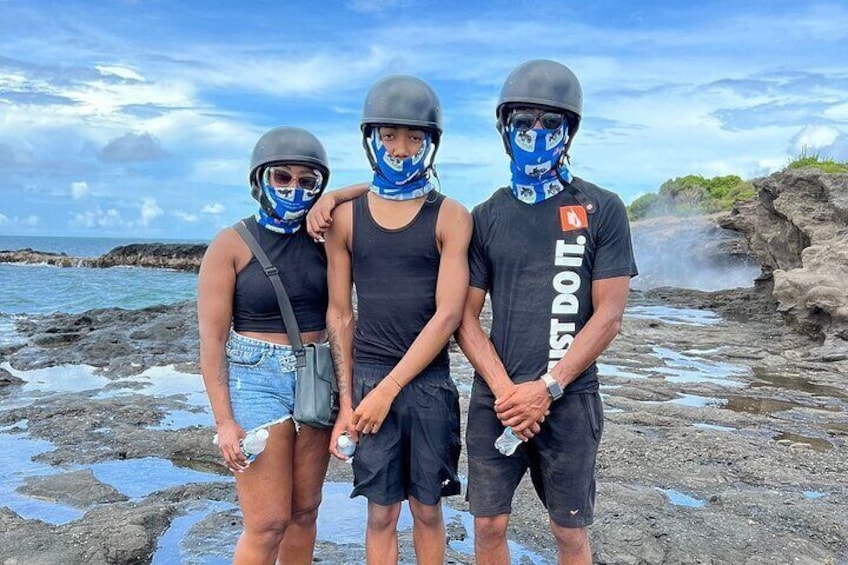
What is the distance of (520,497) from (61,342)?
12703mm

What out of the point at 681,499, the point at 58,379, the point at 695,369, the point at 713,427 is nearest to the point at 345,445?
the point at 681,499

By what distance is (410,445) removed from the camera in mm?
3619

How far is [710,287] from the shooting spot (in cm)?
2997

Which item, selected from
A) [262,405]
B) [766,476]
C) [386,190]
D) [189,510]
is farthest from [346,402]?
[766,476]

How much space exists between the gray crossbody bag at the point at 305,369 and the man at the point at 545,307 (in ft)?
2.32

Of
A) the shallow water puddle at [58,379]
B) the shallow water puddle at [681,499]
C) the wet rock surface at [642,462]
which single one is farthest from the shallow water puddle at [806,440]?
the shallow water puddle at [58,379]

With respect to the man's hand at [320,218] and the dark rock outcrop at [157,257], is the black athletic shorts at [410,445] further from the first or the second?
Result: the dark rock outcrop at [157,257]

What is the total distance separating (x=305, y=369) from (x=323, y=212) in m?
0.76

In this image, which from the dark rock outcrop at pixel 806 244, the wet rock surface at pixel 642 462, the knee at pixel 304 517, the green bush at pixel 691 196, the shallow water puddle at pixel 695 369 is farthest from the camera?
the green bush at pixel 691 196

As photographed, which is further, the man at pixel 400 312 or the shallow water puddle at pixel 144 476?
the shallow water puddle at pixel 144 476

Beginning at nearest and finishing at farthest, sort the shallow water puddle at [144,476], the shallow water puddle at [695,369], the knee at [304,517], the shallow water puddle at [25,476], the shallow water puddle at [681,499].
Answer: the knee at [304,517], the shallow water puddle at [25,476], the shallow water puddle at [681,499], the shallow water puddle at [144,476], the shallow water puddle at [695,369]

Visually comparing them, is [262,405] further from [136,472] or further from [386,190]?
[136,472]

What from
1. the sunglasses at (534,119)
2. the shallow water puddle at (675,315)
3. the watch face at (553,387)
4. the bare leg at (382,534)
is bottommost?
the shallow water puddle at (675,315)

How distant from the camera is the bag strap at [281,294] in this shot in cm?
353
